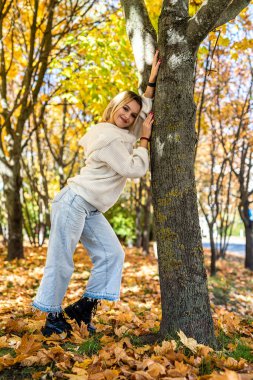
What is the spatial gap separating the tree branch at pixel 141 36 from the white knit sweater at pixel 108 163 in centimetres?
28

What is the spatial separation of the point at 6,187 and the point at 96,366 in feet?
21.5

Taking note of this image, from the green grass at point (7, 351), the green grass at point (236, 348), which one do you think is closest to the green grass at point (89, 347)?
the green grass at point (7, 351)

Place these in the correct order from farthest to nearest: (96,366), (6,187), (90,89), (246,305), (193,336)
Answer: (6,187) → (90,89) → (246,305) → (193,336) → (96,366)

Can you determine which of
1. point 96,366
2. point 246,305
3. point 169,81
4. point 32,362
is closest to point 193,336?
point 96,366

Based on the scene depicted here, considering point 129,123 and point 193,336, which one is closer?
point 193,336

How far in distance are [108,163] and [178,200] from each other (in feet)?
1.98

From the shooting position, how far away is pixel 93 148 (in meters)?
3.07

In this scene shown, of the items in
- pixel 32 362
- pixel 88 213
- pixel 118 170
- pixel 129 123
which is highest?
pixel 129 123

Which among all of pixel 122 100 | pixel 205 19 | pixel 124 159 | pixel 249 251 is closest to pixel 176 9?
pixel 205 19

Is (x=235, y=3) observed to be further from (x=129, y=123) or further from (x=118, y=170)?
(x=118, y=170)

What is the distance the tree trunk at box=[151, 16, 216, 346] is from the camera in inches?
111

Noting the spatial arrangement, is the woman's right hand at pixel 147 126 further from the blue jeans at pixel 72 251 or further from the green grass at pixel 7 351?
the green grass at pixel 7 351

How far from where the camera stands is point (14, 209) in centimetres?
848

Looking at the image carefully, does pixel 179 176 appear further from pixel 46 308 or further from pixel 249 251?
pixel 249 251
